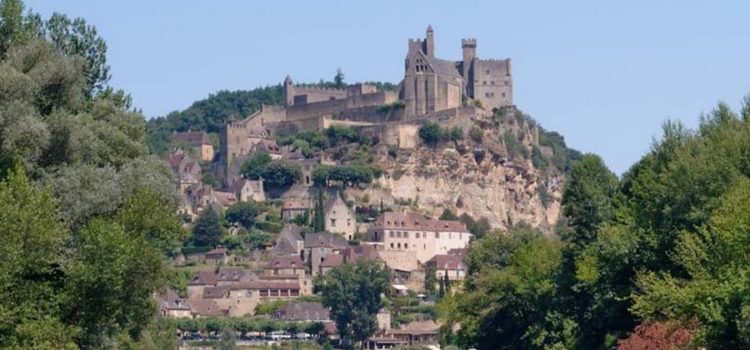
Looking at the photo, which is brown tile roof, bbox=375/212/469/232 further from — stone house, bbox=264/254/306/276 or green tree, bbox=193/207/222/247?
green tree, bbox=193/207/222/247

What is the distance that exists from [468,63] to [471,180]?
16.9 meters

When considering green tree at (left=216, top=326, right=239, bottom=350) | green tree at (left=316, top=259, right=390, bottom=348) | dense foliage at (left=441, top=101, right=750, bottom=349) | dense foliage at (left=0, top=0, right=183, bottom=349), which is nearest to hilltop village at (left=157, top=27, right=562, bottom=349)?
green tree at (left=316, top=259, right=390, bottom=348)

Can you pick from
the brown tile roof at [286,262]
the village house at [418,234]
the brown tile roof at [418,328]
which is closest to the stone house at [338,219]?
the village house at [418,234]

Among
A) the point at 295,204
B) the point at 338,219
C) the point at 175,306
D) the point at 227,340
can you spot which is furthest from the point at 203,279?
the point at 227,340

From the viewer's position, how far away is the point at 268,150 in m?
175

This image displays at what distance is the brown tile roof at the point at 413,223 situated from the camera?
15638 cm

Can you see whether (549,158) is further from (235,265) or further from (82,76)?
(82,76)

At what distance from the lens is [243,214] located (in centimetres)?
15688

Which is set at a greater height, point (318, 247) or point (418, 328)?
point (318, 247)

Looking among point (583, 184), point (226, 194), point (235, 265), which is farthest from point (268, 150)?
point (583, 184)

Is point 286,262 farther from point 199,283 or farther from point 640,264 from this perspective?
point 640,264

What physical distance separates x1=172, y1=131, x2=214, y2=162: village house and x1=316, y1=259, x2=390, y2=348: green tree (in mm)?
56840

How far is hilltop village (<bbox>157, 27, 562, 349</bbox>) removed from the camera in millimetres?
142875

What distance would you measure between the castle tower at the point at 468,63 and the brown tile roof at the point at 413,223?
73.0ft
